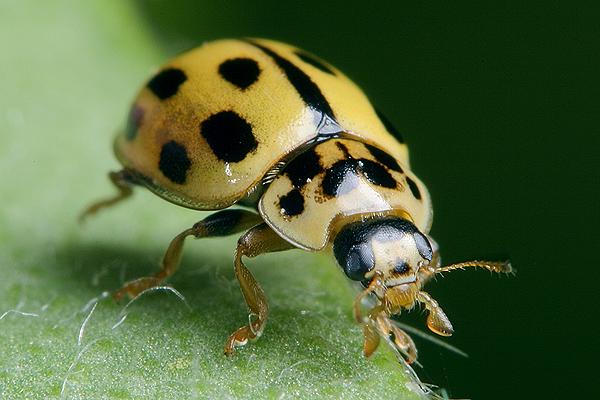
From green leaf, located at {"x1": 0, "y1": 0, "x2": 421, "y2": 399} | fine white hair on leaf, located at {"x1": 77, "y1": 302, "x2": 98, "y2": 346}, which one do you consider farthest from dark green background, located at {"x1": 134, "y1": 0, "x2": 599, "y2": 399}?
fine white hair on leaf, located at {"x1": 77, "y1": 302, "x2": 98, "y2": 346}

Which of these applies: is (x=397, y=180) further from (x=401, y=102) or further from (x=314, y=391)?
(x=401, y=102)

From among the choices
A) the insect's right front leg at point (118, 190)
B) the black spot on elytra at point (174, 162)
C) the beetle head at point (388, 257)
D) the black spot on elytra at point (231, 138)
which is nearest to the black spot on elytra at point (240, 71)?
the black spot on elytra at point (231, 138)

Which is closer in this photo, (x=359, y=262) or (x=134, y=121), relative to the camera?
(x=359, y=262)

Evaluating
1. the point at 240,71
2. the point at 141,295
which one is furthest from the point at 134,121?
the point at 141,295

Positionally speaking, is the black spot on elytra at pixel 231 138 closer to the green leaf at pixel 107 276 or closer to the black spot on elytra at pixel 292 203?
the black spot on elytra at pixel 292 203

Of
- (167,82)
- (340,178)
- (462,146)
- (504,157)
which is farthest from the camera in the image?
(462,146)

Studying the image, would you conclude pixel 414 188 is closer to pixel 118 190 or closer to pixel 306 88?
pixel 306 88

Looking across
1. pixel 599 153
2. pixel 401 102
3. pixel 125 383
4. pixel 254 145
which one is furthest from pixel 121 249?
pixel 599 153

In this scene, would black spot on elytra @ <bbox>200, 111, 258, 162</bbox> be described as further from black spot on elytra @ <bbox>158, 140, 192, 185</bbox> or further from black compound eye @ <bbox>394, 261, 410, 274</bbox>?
black compound eye @ <bbox>394, 261, 410, 274</bbox>
